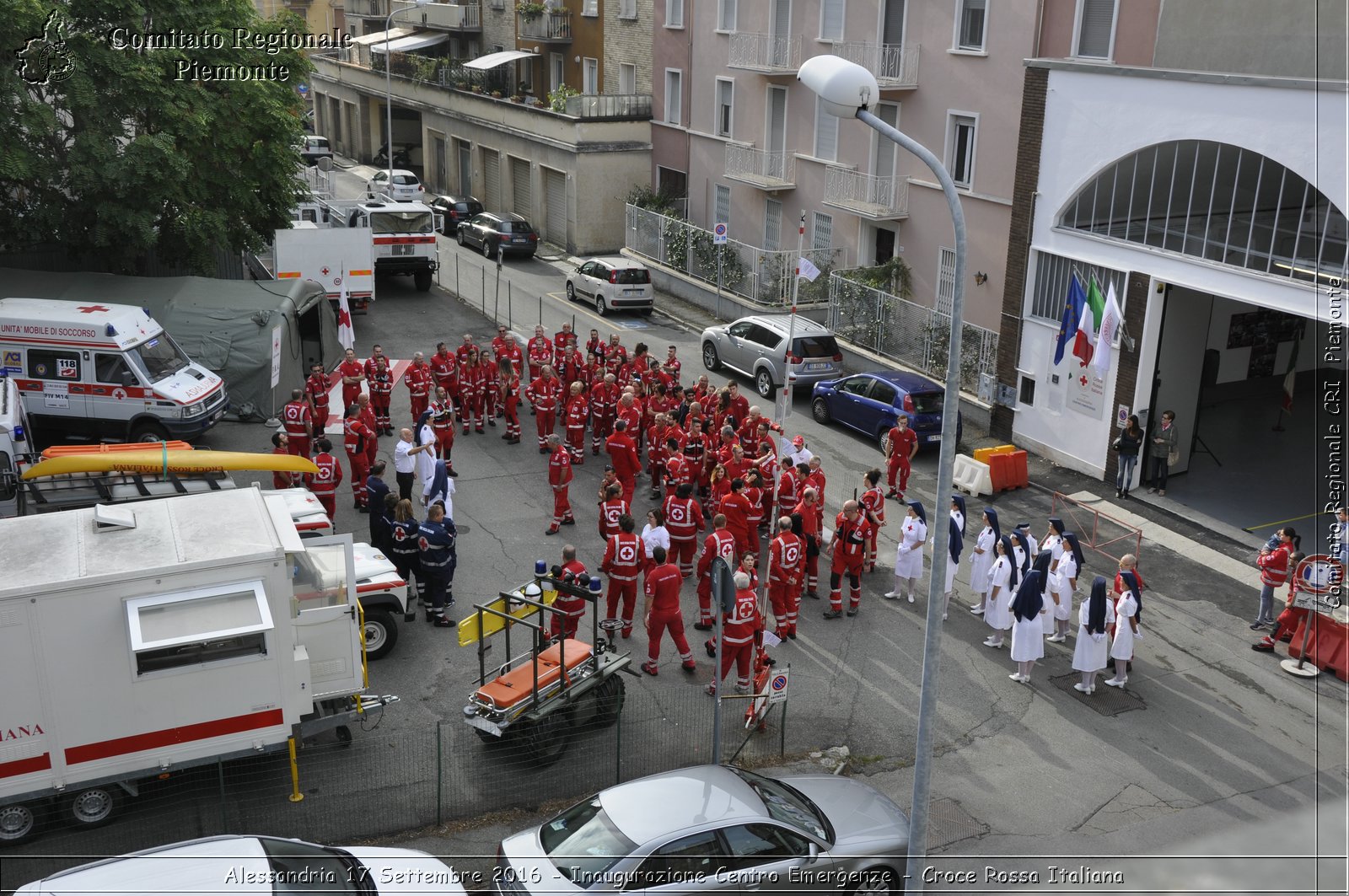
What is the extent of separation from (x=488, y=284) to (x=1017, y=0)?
57.7 ft

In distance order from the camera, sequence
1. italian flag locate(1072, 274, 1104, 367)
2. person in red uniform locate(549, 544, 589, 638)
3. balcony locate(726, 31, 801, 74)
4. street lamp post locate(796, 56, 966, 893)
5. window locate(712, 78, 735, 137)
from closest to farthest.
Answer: street lamp post locate(796, 56, 966, 893)
person in red uniform locate(549, 544, 589, 638)
italian flag locate(1072, 274, 1104, 367)
balcony locate(726, 31, 801, 74)
window locate(712, 78, 735, 137)

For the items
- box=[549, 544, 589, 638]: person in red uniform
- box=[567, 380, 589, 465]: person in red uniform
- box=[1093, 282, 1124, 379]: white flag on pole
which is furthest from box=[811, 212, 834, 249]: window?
box=[549, 544, 589, 638]: person in red uniform

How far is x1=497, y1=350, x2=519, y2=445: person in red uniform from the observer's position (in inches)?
835

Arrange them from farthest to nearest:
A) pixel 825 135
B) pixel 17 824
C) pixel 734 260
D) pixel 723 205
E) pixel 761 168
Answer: pixel 723 205 < pixel 761 168 < pixel 734 260 < pixel 825 135 < pixel 17 824

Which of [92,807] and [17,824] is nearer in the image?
[17,824]

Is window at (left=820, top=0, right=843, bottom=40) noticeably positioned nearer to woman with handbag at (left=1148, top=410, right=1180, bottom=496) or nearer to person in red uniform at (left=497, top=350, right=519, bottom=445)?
person in red uniform at (left=497, top=350, right=519, bottom=445)

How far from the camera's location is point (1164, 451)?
19.5 m

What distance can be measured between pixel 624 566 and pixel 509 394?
338 inches

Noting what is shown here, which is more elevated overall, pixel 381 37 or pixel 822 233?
pixel 381 37

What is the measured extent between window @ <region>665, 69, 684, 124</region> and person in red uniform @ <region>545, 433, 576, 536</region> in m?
22.1

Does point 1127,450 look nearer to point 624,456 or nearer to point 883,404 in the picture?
point 883,404

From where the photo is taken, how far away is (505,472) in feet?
65.6

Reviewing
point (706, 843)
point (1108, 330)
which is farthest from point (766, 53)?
point (706, 843)

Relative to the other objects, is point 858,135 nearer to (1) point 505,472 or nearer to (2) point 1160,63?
(2) point 1160,63
